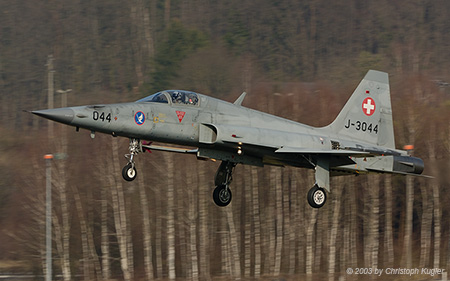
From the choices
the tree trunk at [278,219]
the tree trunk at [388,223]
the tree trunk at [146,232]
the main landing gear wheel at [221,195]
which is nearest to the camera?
the main landing gear wheel at [221,195]

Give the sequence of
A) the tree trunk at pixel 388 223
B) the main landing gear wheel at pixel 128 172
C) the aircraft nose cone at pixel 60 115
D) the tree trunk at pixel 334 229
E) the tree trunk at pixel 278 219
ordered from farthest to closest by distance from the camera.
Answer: the tree trunk at pixel 278 219, the tree trunk at pixel 388 223, the tree trunk at pixel 334 229, the main landing gear wheel at pixel 128 172, the aircraft nose cone at pixel 60 115

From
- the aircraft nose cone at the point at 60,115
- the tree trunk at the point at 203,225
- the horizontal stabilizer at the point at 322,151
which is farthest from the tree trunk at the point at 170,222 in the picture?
the aircraft nose cone at the point at 60,115

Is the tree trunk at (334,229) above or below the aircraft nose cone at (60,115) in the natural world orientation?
below

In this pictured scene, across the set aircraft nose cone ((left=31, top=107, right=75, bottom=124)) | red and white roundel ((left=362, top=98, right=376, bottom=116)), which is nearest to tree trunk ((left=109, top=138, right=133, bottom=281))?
red and white roundel ((left=362, top=98, right=376, bottom=116))

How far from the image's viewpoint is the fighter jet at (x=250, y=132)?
19.6m

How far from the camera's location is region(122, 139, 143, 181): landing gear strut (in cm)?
1959

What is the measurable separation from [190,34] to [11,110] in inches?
713

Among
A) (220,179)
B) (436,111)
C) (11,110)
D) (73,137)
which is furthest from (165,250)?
(11,110)

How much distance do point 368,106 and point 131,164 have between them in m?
8.30

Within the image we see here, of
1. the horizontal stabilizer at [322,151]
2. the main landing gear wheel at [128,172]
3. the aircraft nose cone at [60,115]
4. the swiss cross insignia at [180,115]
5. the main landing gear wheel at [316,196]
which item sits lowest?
the main landing gear wheel at [316,196]

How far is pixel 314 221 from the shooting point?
132 feet

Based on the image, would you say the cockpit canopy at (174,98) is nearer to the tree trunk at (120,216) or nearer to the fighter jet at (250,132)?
the fighter jet at (250,132)

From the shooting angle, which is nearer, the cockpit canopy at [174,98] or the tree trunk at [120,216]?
the cockpit canopy at [174,98]

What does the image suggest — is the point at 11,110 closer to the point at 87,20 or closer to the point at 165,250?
the point at 87,20
